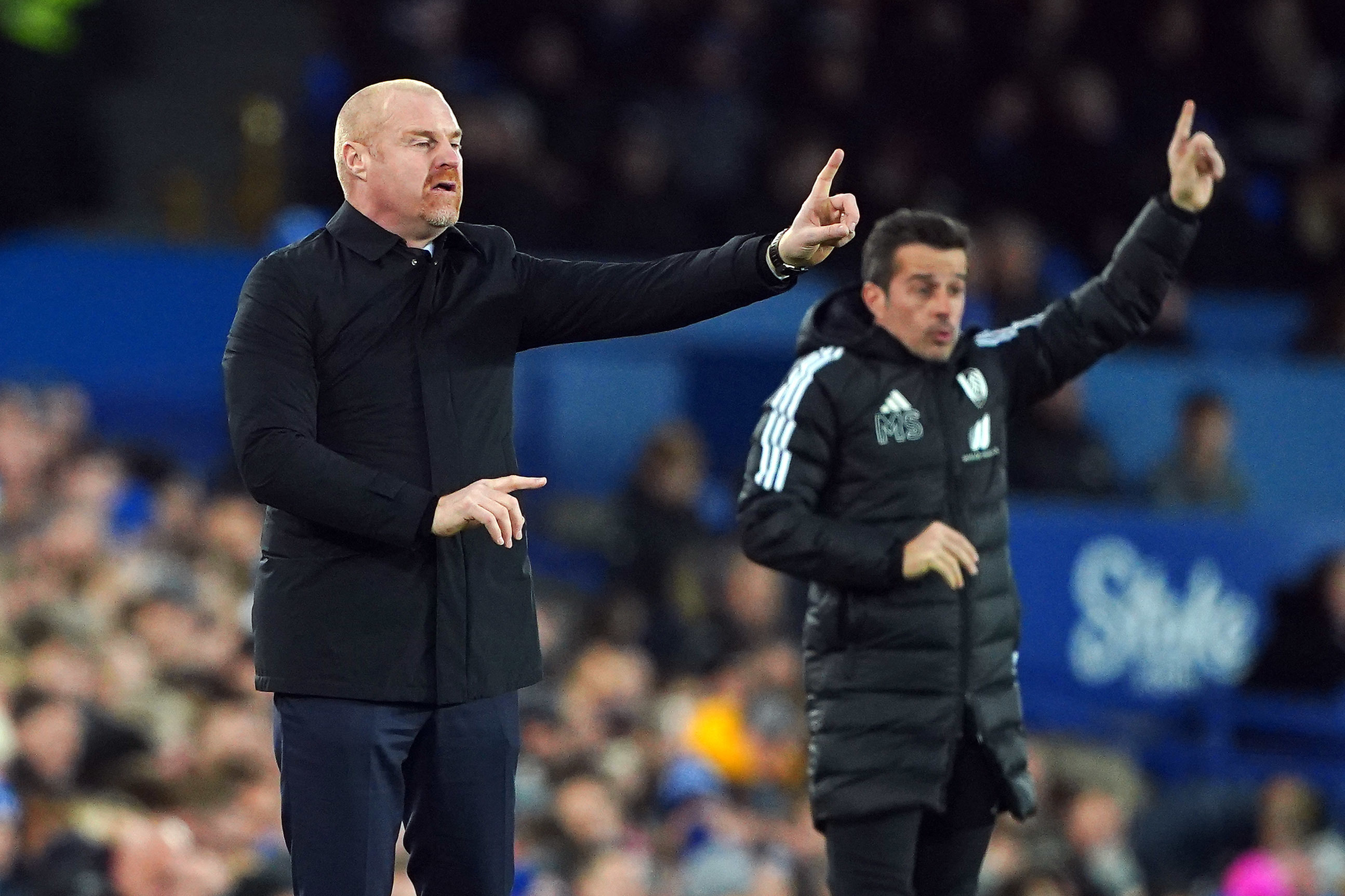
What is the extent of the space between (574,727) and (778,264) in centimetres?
477

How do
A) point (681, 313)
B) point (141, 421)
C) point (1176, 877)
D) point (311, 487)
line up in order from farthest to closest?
point (141, 421), point (1176, 877), point (681, 313), point (311, 487)

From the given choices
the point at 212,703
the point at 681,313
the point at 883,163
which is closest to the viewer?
the point at 681,313

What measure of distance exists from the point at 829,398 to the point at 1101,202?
317 inches

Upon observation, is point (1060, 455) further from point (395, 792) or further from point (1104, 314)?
point (395, 792)

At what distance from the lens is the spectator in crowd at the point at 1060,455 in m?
10.3

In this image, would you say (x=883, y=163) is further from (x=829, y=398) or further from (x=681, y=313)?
(x=681, y=313)

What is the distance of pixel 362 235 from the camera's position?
4004mm

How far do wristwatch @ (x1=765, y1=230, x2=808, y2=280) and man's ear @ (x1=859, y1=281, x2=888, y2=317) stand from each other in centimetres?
107

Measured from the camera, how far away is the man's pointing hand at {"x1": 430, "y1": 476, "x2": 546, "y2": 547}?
3617mm

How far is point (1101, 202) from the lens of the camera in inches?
493

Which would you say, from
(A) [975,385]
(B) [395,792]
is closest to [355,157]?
(B) [395,792]

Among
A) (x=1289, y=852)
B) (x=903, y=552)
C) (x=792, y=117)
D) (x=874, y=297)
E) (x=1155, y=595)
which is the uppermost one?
(x=792, y=117)

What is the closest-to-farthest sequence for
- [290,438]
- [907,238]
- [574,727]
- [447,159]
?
[290,438] < [447,159] < [907,238] < [574,727]

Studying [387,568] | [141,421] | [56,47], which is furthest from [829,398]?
[56,47]
